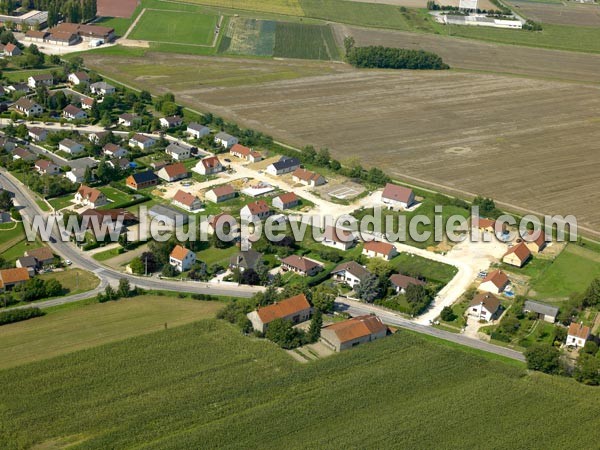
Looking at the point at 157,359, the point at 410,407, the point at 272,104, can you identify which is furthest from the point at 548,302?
Result: the point at 272,104

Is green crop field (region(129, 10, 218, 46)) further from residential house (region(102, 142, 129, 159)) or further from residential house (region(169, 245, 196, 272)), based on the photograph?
residential house (region(169, 245, 196, 272))

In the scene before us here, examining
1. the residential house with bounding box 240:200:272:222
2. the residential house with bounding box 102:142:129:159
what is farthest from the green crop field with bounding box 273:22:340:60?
the residential house with bounding box 240:200:272:222

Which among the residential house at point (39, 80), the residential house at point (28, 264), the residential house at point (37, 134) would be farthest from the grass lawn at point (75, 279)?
the residential house at point (39, 80)

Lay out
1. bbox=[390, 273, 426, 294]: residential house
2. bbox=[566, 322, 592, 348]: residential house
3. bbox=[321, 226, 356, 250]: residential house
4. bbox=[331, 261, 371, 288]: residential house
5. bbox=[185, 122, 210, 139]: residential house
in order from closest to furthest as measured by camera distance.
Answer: bbox=[566, 322, 592, 348]: residential house < bbox=[390, 273, 426, 294]: residential house < bbox=[331, 261, 371, 288]: residential house < bbox=[321, 226, 356, 250]: residential house < bbox=[185, 122, 210, 139]: residential house

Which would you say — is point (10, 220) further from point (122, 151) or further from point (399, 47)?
point (399, 47)

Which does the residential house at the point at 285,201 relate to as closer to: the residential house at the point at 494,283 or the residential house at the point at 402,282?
the residential house at the point at 402,282

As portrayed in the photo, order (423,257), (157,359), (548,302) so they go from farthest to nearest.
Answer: (423,257)
(548,302)
(157,359)

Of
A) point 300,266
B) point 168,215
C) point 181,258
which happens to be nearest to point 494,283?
point 300,266
